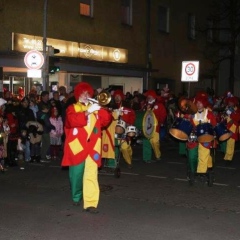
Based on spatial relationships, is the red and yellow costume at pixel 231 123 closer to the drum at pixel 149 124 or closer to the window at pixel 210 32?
the drum at pixel 149 124

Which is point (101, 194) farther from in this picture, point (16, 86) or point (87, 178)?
point (16, 86)

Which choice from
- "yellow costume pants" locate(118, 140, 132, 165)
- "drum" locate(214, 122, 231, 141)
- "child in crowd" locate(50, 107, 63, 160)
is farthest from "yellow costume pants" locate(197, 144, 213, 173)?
"child in crowd" locate(50, 107, 63, 160)

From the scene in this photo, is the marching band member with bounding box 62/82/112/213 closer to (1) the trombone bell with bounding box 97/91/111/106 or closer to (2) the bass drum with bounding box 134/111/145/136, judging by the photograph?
(1) the trombone bell with bounding box 97/91/111/106

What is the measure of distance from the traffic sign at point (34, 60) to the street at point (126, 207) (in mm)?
5426

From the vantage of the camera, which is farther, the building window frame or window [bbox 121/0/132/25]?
the building window frame

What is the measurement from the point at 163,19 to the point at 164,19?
11 centimetres

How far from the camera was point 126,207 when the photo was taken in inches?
332

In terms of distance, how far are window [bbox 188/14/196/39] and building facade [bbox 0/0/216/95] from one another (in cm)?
6

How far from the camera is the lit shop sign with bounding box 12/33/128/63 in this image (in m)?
19.9

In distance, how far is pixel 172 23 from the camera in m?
30.0

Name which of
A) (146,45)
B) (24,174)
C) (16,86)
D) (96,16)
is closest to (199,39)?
(146,45)

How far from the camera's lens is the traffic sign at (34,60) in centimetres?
1712

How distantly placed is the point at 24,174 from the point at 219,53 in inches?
995

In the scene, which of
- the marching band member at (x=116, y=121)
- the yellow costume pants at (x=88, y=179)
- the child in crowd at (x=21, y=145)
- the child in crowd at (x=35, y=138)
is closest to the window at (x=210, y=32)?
the child in crowd at (x=35, y=138)
